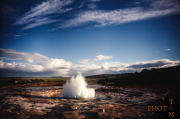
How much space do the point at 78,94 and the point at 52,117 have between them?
8827 millimetres

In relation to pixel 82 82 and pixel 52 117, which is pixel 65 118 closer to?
pixel 52 117

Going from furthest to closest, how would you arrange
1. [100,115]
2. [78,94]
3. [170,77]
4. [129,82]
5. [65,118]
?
[129,82] → [170,77] → [78,94] → [100,115] → [65,118]

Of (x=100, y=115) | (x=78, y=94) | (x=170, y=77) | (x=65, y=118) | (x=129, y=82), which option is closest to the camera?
(x=65, y=118)

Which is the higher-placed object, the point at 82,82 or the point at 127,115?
the point at 82,82

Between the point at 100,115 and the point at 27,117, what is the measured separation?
6491mm

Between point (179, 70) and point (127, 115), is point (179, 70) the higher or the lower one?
the higher one

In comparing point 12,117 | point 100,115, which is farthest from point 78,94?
point 12,117

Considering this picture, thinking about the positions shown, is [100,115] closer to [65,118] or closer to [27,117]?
[65,118]

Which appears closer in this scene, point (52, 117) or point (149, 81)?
point (52, 117)

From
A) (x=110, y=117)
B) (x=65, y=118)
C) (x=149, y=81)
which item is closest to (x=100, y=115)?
(x=110, y=117)

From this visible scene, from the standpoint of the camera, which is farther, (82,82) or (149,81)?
(149,81)

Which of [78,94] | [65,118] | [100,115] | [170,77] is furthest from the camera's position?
[170,77]

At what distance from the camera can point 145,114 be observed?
10.5m

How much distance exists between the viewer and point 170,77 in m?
38.4
